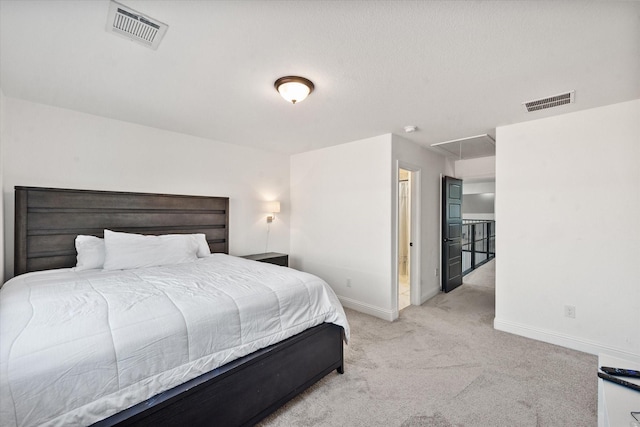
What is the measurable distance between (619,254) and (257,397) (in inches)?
133

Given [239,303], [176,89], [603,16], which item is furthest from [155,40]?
[603,16]

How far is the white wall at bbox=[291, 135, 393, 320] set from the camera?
3639 millimetres

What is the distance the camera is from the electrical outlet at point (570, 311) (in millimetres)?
2826

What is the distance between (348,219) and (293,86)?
2.25 m

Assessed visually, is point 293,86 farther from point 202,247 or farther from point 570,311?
point 570,311

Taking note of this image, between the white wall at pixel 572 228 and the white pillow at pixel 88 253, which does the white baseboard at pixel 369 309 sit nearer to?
the white wall at pixel 572 228

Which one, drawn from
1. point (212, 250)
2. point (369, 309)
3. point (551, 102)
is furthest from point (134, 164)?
point (551, 102)

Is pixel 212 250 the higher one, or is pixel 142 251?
pixel 142 251

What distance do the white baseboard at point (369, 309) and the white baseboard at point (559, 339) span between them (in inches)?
47.7

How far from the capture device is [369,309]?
3.79 m

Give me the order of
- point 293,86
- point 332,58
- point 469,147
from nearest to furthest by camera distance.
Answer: point 332,58 → point 293,86 → point 469,147

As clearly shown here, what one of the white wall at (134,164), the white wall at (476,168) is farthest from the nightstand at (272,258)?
the white wall at (476,168)

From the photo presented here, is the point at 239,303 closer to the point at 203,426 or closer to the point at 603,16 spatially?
the point at 203,426

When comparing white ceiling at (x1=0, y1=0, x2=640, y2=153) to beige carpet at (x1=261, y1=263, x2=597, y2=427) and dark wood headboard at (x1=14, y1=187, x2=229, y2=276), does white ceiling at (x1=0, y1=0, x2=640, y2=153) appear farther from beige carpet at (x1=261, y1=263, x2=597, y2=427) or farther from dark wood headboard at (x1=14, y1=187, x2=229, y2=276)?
beige carpet at (x1=261, y1=263, x2=597, y2=427)
